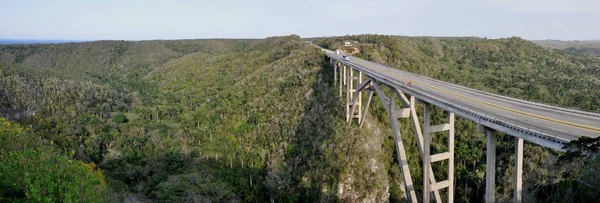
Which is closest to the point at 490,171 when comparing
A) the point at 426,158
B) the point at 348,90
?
the point at 426,158

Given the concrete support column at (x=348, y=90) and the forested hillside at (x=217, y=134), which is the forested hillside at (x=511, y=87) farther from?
the forested hillside at (x=217, y=134)

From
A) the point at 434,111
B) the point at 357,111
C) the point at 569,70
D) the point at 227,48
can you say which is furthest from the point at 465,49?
the point at 227,48

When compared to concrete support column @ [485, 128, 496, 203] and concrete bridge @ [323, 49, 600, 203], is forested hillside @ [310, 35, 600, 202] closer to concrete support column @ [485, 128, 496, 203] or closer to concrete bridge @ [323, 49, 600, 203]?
concrete bridge @ [323, 49, 600, 203]

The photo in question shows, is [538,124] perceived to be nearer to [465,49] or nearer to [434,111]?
[434,111]

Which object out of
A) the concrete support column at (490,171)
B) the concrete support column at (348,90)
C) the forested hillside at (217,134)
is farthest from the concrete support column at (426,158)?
the concrete support column at (348,90)

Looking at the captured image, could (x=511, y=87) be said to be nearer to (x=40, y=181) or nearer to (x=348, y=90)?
(x=348, y=90)

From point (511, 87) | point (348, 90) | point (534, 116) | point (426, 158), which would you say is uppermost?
point (534, 116)
